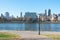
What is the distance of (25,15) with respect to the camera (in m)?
145

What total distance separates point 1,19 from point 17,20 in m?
17.3

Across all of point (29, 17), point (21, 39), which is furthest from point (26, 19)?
point (21, 39)

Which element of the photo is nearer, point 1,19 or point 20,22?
point 1,19

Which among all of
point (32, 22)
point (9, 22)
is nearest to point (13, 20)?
point (9, 22)

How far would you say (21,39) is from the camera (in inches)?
925

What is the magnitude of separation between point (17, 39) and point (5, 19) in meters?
109

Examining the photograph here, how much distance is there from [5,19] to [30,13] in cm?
2353

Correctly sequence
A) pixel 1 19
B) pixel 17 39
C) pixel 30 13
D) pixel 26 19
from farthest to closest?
pixel 30 13 → pixel 26 19 → pixel 1 19 → pixel 17 39

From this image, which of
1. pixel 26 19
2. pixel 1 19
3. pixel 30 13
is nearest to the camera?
Answer: pixel 1 19

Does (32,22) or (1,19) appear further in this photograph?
(32,22)

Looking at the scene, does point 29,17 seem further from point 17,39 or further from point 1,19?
point 17,39

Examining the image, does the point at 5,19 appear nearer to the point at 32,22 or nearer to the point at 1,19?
the point at 1,19

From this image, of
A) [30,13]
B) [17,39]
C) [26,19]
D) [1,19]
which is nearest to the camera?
[17,39]

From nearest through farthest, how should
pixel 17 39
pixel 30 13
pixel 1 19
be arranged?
pixel 17 39
pixel 1 19
pixel 30 13
